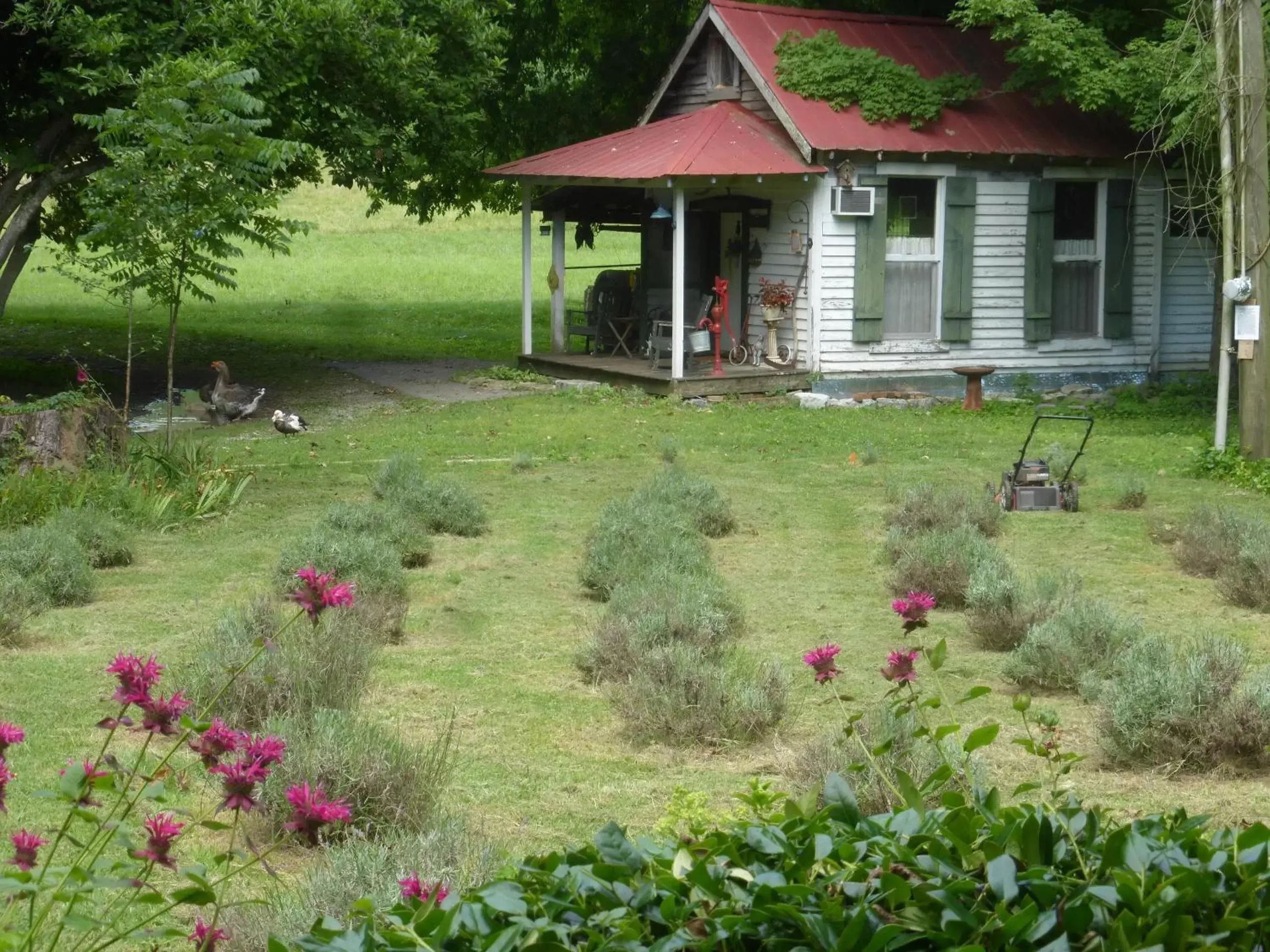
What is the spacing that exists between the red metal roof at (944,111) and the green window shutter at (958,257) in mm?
634

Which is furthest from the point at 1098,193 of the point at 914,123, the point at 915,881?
the point at 915,881

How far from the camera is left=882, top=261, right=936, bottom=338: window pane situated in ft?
Result: 68.1

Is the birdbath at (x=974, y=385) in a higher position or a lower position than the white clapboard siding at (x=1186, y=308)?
lower

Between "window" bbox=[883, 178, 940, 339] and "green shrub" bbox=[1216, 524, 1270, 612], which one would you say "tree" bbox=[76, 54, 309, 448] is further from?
"window" bbox=[883, 178, 940, 339]

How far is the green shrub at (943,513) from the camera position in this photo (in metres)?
11.6

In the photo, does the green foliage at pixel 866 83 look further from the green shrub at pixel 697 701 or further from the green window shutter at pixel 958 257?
the green shrub at pixel 697 701

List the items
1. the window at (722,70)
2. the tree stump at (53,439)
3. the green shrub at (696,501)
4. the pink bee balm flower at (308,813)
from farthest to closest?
the window at (722,70) → the tree stump at (53,439) → the green shrub at (696,501) → the pink bee balm flower at (308,813)

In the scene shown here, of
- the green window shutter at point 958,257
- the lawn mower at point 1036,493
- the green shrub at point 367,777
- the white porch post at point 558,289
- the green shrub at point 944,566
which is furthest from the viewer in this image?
the white porch post at point 558,289

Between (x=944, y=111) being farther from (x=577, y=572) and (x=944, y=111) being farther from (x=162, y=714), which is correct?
(x=162, y=714)

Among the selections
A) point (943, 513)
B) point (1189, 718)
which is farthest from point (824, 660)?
point (943, 513)

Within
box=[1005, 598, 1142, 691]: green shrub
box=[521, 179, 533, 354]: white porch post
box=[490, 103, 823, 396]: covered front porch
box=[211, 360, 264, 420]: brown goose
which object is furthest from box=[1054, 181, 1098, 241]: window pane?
box=[1005, 598, 1142, 691]: green shrub

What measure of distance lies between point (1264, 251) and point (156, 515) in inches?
382

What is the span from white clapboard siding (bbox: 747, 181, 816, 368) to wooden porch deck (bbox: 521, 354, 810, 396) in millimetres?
492

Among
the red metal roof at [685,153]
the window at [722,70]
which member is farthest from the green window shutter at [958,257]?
the window at [722,70]
